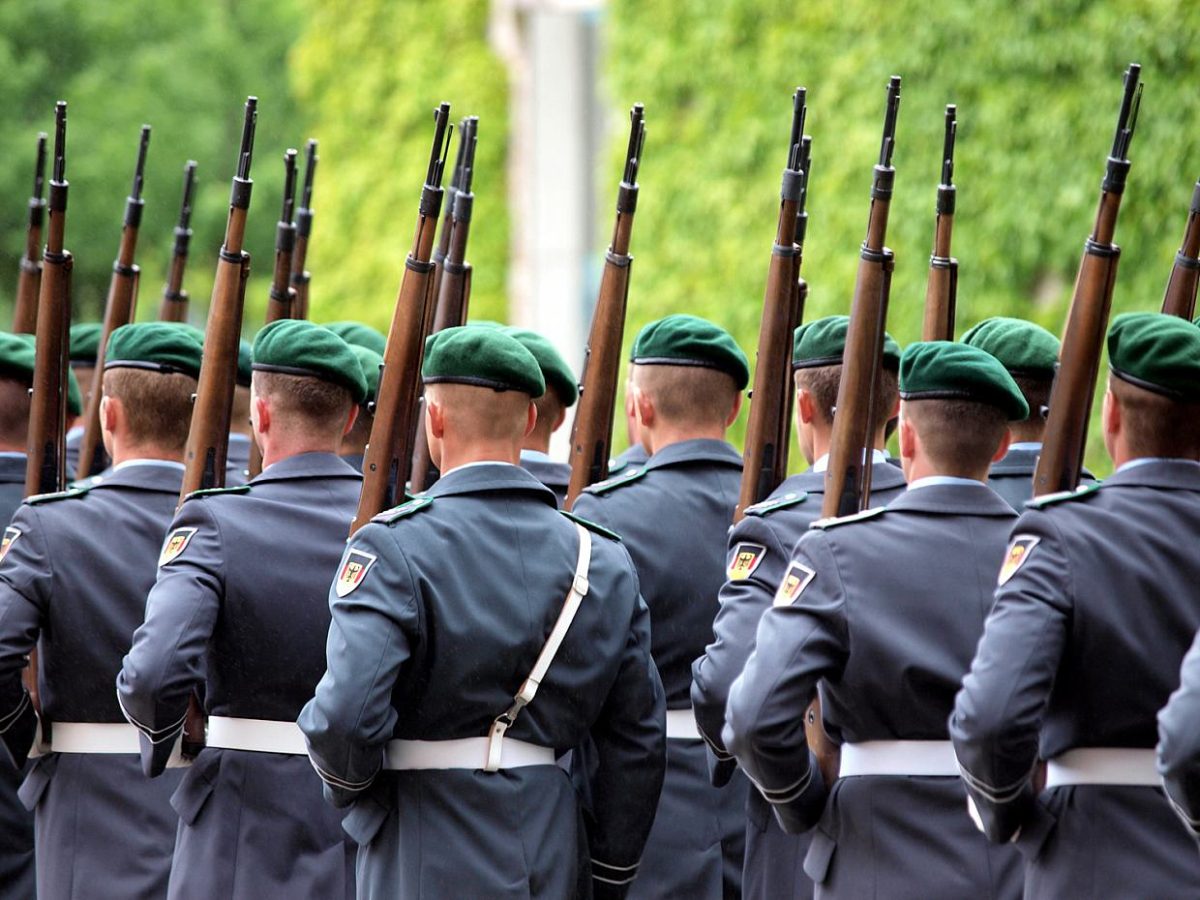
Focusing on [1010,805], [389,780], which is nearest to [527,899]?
[389,780]

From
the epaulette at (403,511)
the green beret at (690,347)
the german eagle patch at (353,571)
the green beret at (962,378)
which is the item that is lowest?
the german eagle patch at (353,571)

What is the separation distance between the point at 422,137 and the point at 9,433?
10.9 metres

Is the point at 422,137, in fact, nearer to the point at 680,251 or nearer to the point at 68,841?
the point at 680,251

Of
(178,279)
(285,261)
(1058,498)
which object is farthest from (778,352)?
(178,279)

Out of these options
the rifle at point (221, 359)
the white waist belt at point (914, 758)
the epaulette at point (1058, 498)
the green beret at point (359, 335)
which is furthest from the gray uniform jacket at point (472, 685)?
the green beret at point (359, 335)

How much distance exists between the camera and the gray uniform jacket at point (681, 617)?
5355mm

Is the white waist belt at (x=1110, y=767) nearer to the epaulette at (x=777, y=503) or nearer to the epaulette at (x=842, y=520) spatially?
the epaulette at (x=842, y=520)

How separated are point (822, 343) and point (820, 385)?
4.8 inches

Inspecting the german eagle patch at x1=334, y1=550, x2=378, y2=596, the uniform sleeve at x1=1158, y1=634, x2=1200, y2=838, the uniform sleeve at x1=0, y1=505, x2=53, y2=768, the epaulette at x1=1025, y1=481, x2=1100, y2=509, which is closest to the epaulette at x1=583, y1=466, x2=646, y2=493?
the german eagle patch at x1=334, y1=550, x2=378, y2=596

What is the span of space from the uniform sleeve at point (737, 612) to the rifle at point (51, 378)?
2.37 meters

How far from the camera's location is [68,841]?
17.3 feet

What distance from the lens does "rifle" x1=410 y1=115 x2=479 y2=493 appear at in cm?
608

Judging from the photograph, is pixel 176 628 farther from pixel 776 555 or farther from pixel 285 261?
pixel 285 261

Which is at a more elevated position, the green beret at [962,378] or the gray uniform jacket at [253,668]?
the green beret at [962,378]
